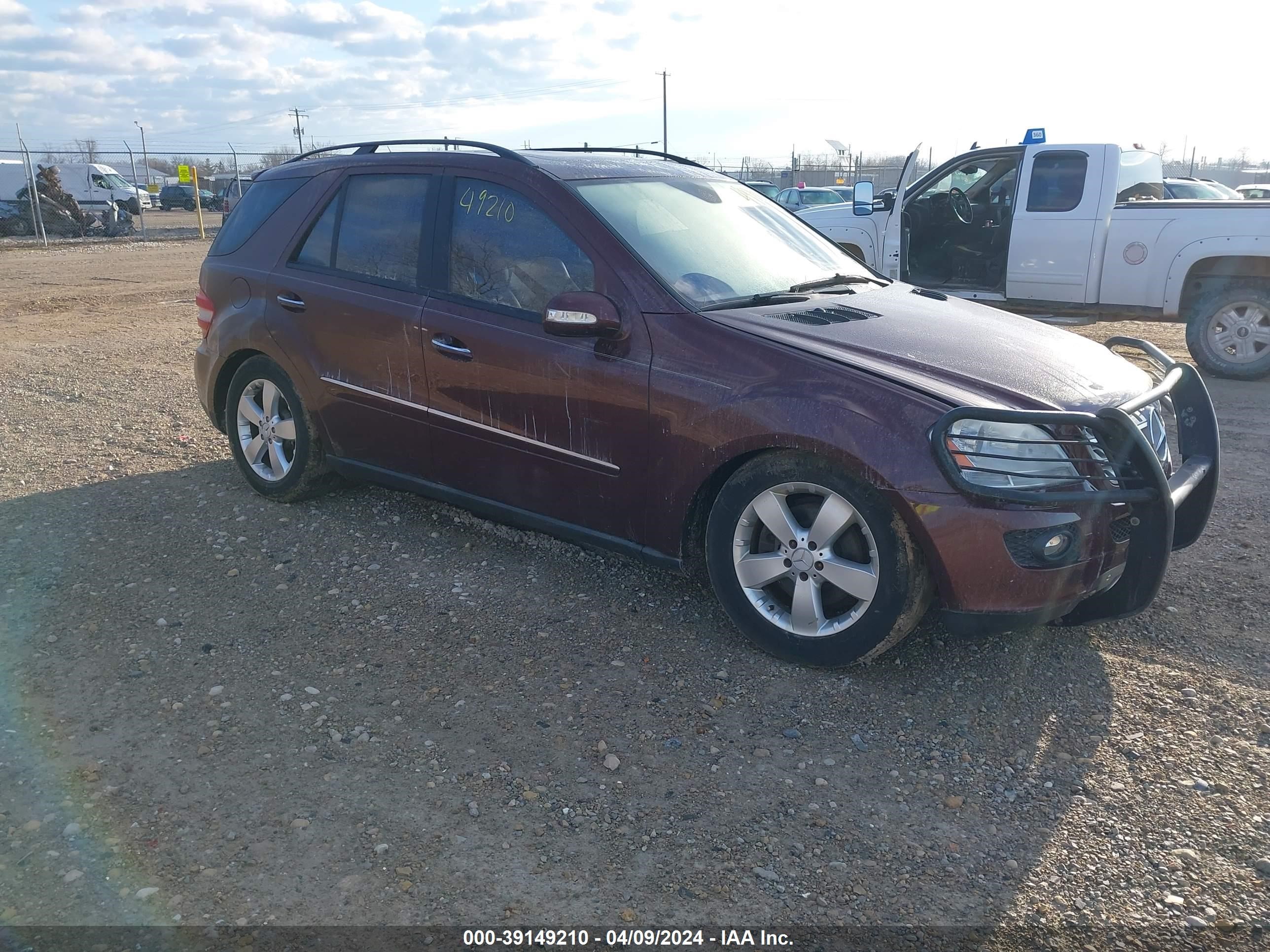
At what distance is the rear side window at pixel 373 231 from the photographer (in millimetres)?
4609

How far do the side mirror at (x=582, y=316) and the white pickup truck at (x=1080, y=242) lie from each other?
5572 mm

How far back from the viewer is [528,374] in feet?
13.4

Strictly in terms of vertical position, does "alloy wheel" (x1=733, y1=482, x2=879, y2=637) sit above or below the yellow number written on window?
below

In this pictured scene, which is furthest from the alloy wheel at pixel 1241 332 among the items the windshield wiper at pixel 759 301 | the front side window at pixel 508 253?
the front side window at pixel 508 253

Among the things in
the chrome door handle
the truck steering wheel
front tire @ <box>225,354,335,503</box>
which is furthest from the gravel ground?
the chrome door handle

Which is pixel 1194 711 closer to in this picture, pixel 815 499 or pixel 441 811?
pixel 815 499

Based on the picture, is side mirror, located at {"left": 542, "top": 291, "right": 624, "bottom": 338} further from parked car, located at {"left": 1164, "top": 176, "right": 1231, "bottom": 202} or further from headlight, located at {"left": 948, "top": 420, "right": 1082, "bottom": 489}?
parked car, located at {"left": 1164, "top": 176, "right": 1231, "bottom": 202}

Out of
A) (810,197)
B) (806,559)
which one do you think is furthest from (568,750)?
A: (810,197)

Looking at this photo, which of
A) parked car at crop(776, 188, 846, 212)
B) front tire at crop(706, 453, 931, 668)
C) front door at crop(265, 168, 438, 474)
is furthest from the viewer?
parked car at crop(776, 188, 846, 212)

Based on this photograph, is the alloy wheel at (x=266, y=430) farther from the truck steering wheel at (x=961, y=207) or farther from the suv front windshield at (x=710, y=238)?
the truck steering wheel at (x=961, y=207)

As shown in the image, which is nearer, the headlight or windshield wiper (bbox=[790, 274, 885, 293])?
the headlight

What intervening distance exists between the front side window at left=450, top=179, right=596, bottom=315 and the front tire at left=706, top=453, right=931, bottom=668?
1.10 metres

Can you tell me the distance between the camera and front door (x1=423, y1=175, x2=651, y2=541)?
Answer: 389cm

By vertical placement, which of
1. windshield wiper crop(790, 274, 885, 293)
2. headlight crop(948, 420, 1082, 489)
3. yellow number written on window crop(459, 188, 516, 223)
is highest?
yellow number written on window crop(459, 188, 516, 223)
